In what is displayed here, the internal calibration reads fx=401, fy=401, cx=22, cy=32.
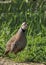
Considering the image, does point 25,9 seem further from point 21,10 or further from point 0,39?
point 0,39

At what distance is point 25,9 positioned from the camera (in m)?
9.54

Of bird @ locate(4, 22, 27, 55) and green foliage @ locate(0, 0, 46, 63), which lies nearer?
bird @ locate(4, 22, 27, 55)

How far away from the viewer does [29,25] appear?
29.1ft

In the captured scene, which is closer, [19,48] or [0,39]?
[19,48]

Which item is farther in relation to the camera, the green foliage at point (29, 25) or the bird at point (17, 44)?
the green foliage at point (29, 25)

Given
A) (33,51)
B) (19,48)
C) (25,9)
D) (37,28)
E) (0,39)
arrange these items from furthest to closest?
(25,9)
(37,28)
(0,39)
(33,51)
(19,48)

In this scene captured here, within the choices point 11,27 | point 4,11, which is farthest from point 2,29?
point 4,11

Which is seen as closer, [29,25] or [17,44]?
[17,44]

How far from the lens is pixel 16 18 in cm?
930

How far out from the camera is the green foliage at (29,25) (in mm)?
7645

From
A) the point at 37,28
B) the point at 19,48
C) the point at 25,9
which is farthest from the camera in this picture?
the point at 25,9

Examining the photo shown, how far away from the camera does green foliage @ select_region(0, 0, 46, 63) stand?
301 inches

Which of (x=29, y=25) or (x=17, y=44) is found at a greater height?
(x=17, y=44)

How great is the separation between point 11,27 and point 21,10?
727mm
